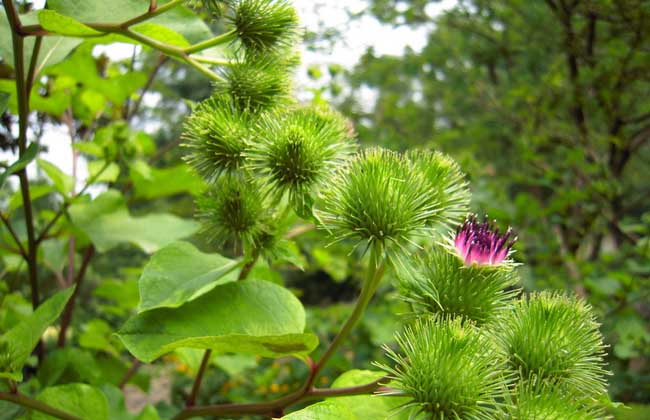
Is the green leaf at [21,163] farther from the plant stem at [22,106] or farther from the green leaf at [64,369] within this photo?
the green leaf at [64,369]

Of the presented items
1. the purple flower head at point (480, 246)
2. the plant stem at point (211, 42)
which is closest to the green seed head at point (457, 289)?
the purple flower head at point (480, 246)

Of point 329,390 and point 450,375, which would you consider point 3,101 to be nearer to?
point 329,390

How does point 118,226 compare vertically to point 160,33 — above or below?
below

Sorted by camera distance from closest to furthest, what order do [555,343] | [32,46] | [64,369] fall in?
[555,343], [32,46], [64,369]

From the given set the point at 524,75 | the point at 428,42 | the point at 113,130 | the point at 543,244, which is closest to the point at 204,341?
the point at 113,130

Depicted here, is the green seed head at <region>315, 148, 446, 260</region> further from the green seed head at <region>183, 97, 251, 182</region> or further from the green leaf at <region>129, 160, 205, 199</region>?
the green leaf at <region>129, 160, 205, 199</region>

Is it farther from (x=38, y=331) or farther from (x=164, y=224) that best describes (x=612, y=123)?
(x=38, y=331)

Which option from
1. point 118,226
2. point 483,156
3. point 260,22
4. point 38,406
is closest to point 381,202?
point 260,22

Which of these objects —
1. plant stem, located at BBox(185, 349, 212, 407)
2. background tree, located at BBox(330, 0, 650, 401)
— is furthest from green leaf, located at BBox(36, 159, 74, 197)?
background tree, located at BBox(330, 0, 650, 401)
